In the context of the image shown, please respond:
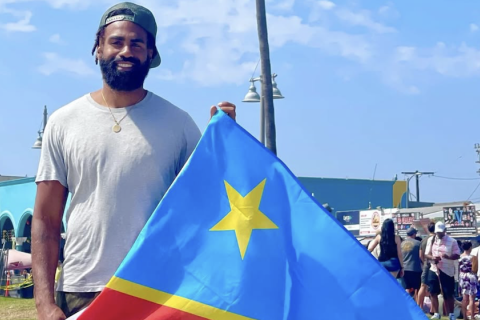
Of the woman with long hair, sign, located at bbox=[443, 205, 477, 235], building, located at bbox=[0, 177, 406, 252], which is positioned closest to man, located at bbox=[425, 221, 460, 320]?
the woman with long hair

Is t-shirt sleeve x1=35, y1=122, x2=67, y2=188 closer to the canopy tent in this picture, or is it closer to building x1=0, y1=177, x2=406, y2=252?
the canopy tent

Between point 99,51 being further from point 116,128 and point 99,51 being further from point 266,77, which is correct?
point 266,77

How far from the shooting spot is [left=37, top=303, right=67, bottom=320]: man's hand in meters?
2.96

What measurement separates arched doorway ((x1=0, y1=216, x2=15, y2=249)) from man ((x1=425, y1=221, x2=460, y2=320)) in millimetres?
33283

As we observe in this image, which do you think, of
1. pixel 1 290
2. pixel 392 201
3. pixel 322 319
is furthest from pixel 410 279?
pixel 392 201

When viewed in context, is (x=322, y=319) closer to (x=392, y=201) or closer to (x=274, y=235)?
(x=274, y=235)

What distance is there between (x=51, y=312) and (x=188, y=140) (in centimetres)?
79

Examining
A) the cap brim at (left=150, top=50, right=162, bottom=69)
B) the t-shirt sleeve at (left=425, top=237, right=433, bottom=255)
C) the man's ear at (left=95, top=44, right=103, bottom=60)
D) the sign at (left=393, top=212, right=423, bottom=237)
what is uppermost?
the sign at (left=393, top=212, right=423, bottom=237)

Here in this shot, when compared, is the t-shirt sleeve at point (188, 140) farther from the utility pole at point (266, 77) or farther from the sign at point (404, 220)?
Result: the sign at point (404, 220)

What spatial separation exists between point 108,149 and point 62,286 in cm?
52

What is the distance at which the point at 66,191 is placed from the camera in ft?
10.3

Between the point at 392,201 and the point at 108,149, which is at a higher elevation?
the point at 392,201

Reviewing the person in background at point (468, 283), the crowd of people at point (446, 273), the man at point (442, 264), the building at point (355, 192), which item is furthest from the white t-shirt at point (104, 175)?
the building at point (355, 192)

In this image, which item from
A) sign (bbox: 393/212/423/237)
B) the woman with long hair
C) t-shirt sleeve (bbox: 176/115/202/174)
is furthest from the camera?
sign (bbox: 393/212/423/237)
